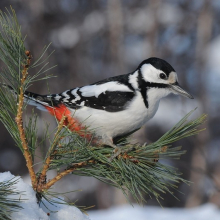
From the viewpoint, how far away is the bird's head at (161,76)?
2.27m

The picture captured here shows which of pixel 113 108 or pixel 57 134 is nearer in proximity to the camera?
pixel 57 134

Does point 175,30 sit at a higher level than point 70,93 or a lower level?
lower

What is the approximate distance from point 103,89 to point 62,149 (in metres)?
0.84

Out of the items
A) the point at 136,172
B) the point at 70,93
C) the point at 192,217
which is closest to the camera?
the point at 136,172

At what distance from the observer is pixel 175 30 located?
10680 mm

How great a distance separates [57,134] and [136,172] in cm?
32

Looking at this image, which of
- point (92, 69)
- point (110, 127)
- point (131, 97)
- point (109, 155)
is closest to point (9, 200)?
point (109, 155)

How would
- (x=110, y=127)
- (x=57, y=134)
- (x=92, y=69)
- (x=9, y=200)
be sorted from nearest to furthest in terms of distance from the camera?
1. (x=9, y=200)
2. (x=57, y=134)
3. (x=110, y=127)
4. (x=92, y=69)

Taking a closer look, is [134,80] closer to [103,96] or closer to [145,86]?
[145,86]

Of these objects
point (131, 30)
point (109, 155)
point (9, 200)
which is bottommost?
point (131, 30)

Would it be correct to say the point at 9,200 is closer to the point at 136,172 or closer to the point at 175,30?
the point at 136,172

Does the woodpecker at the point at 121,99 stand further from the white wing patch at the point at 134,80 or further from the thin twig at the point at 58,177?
the thin twig at the point at 58,177

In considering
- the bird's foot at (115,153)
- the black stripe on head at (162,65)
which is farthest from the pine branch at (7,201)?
the black stripe on head at (162,65)

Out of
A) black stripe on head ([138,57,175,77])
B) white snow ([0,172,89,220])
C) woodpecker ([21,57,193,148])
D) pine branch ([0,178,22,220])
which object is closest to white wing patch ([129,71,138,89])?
woodpecker ([21,57,193,148])
